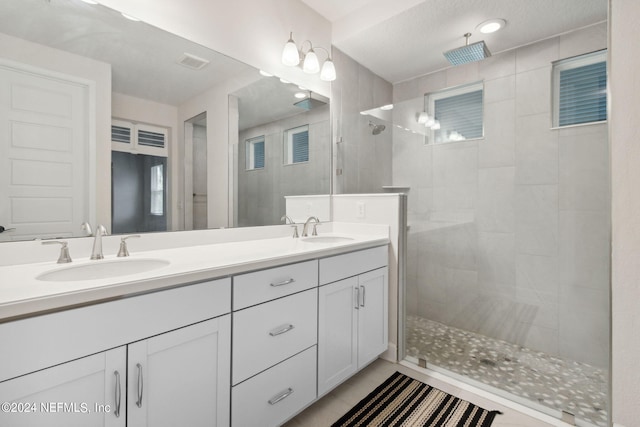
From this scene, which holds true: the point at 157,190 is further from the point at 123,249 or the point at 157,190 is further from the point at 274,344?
the point at 274,344

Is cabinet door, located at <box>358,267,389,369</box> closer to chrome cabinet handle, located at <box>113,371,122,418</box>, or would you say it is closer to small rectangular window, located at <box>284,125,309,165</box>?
small rectangular window, located at <box>284,125,309,165</box>

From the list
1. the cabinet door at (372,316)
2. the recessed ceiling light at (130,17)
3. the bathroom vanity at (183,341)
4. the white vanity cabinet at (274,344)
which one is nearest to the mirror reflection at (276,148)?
the bathroom vanity at (183,341)

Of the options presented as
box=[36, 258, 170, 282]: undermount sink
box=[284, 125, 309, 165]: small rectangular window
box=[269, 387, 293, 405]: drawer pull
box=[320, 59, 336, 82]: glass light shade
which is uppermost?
box=[320, 59, 336, 82]: glass light shade

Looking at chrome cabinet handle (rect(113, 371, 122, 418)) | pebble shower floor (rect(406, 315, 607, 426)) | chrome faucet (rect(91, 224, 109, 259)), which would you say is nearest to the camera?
chrome cabinet handle (rect(113, 371, 122, 418))

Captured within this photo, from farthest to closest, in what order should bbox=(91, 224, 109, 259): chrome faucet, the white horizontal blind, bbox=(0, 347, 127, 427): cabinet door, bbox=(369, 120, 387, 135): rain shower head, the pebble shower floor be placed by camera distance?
bbox=(369, 120, 387, 135): rain shower head → the white horizontal blind → the pebble shower floor → bbox=(91, 224, 109, 259): chrome faucet → bbox=(0, 347, 127, 427): cabinet door

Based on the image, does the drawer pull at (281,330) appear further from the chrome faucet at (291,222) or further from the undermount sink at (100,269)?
the chrome faucet at (291,222)

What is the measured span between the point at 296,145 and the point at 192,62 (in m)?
0.88

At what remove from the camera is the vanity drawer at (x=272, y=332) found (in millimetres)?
1150

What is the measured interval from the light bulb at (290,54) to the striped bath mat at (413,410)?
7.22 ft

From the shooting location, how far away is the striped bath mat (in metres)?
1.48

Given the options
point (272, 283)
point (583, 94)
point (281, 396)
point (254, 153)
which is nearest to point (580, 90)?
point (583, 94)

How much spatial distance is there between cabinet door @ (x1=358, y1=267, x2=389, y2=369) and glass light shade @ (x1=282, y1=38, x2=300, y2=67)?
60.5 inches

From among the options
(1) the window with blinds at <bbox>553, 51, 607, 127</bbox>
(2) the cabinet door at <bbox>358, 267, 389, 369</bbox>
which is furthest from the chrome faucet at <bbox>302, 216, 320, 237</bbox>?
(1) the window with blinds at <bbox>553, 51, 607, 127</bbox>

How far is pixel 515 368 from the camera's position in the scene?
189cm
